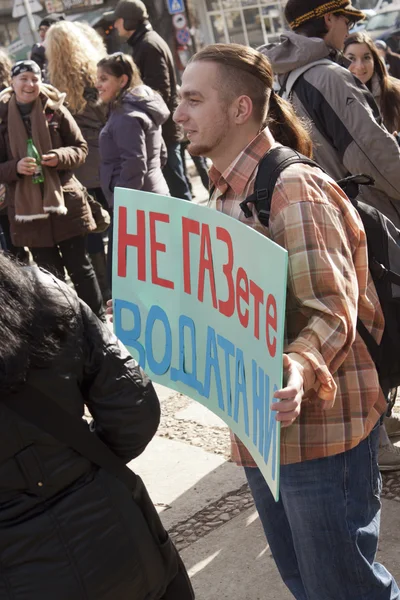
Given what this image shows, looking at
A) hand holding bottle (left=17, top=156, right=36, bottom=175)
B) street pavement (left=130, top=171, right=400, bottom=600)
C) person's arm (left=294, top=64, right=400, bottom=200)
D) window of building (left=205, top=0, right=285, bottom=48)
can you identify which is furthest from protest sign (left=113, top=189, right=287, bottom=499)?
window of building (left=205, top=0, right=285, bottom=48)

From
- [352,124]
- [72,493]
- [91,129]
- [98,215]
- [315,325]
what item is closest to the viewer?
[315,325]

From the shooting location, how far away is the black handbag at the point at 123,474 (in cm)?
186

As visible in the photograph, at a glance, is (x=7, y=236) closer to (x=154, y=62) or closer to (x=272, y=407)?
(x=154, y=62)

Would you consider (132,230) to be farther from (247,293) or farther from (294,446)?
(294,446)

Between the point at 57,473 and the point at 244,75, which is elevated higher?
the point at 244,75

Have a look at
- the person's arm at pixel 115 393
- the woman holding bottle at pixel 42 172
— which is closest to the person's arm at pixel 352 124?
the person's arm at pixel 115 393

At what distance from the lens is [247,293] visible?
180 cm

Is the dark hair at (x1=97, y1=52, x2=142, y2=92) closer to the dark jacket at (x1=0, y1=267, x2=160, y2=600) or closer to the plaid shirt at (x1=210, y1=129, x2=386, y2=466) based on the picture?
the plaid shirt at (x1=210, y1=129, x2=386, y2=466)

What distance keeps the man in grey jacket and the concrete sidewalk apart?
58cm

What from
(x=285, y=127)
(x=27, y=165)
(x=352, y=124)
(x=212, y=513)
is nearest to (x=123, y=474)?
(x=285, y=127)

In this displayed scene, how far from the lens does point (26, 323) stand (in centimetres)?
184

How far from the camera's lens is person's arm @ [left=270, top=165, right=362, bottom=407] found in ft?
5.91

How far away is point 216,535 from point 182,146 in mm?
6510

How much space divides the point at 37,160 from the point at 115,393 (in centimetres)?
363
